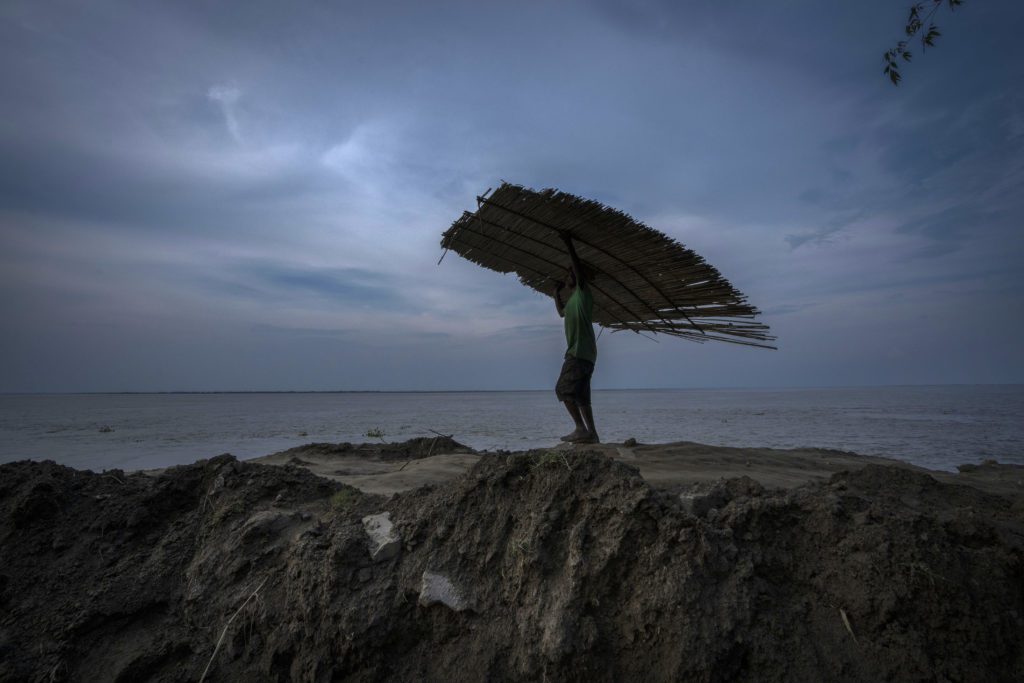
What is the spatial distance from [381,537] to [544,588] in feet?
2.83

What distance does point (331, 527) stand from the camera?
2.60 meters

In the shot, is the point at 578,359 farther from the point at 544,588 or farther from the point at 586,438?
the point at 544,588

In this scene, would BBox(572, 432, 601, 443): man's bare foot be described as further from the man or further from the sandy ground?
the sandy ground

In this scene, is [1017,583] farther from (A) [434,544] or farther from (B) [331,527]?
(B) [331,527]

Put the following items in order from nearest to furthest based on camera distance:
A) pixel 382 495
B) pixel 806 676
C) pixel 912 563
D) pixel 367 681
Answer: pixel 806 676
pixel 912 563
pixel 367 681
pixel 382 495

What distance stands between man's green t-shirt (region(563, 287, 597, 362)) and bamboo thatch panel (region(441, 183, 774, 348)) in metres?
0.49

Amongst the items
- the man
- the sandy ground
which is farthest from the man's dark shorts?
the sandy ground

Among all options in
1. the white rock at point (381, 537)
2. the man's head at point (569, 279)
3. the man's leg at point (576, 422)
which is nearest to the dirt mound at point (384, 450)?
the man's leg at point (576, 422)

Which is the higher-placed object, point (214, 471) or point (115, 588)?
point (214, 471)

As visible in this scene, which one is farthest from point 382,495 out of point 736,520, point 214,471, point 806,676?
point 806,676

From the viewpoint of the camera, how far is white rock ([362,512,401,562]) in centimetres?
242

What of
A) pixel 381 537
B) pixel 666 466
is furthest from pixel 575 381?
pixel 381 537

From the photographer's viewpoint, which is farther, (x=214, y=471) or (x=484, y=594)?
(x=214, y=471)

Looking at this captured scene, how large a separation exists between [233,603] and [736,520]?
93.3 inches
